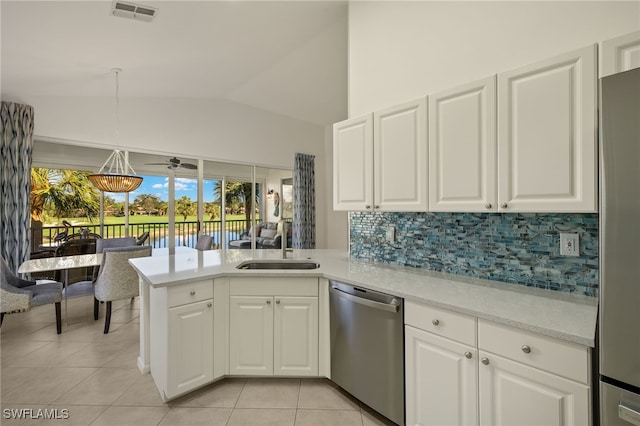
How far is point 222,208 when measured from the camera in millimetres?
5996

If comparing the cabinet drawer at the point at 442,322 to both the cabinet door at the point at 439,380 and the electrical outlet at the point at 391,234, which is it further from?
the electrical outlet at the point at 391,234

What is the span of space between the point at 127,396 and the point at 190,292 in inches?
36.1

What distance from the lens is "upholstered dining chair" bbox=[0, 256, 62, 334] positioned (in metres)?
2.86

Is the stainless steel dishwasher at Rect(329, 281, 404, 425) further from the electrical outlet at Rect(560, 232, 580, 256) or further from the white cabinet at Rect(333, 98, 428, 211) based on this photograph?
the electrical outlet at Rect(560, 232, 580, 256)

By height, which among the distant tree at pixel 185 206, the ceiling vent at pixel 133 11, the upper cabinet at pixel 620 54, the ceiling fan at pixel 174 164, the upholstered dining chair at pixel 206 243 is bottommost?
the upholstered dining chair at pixel 206 243

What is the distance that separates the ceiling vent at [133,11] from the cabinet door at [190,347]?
8.12ft

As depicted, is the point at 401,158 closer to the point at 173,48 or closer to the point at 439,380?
the point at 439,380

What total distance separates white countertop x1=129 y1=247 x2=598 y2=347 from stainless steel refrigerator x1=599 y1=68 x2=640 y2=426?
0.13 meters

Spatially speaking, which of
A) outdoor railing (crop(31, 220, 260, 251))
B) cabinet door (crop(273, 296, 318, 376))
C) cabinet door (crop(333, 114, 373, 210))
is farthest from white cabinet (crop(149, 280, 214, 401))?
outdoor railing (crop(31, 220, 260, 251))

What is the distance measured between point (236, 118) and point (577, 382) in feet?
19.6

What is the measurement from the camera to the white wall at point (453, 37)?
5.06 ft

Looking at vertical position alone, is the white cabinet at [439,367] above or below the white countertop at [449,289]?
below

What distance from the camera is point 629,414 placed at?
3.17 ft

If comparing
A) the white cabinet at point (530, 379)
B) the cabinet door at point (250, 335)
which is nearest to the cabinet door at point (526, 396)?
the white cabinet at point (530, 379)
